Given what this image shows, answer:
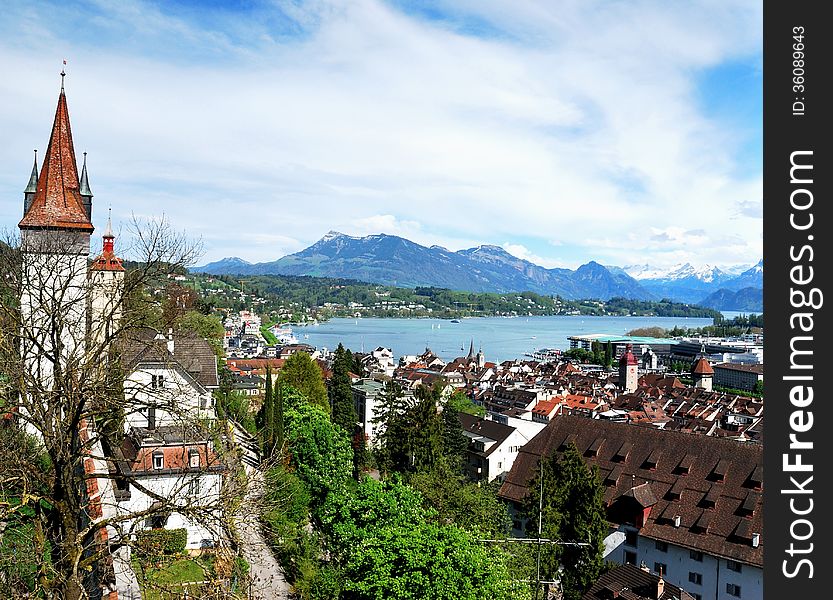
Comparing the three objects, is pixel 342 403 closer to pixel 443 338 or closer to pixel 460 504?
pixel 460 504

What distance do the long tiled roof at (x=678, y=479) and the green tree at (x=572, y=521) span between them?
10.2 ft

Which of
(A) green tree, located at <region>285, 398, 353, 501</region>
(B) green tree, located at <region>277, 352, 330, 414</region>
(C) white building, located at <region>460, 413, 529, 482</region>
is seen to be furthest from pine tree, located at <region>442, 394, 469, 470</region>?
(B) green tree, located at <region>277, 352, 330, 414</region>

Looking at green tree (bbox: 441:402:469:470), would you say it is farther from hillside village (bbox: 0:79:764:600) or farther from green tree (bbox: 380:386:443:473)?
green tree (bbox: 380:386:443:473)

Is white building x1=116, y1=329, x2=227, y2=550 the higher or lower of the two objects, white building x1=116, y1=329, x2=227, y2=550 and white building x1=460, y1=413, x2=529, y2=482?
the higher

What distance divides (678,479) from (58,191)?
1796 cm

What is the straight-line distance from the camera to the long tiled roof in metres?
19.3

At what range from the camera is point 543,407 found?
46125mm

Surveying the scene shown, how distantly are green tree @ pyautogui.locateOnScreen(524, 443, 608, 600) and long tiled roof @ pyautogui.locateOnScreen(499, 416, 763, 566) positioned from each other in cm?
311

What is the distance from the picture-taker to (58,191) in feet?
47.9

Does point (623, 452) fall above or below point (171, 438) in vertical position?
below

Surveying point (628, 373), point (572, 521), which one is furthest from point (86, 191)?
point (628, 373)

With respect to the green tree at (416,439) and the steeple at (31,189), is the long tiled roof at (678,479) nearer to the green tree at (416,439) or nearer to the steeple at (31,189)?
the green tree at (416,439)

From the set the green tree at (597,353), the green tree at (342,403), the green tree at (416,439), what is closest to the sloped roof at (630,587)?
the green tree at (416,439)

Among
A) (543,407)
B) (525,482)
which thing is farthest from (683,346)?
(525,482)
